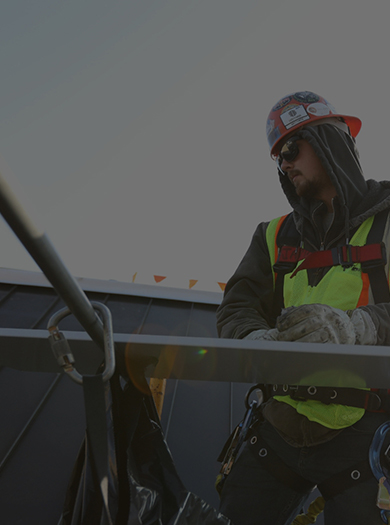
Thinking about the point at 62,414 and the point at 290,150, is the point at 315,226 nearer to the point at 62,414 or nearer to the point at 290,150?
the point at 290,150

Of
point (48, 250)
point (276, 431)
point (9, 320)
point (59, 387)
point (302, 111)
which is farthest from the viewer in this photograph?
point (9, 320)

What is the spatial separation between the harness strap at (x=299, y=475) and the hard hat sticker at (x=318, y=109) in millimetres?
1928

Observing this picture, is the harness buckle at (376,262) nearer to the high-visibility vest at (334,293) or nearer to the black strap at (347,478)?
the high-visibility vest at (334,293)

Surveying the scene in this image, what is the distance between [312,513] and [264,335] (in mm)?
896

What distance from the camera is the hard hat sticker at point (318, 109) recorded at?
9.11ft

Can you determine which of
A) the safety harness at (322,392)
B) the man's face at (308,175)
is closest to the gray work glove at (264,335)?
the safety harness at (322,392)

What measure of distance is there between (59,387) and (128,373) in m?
2.62

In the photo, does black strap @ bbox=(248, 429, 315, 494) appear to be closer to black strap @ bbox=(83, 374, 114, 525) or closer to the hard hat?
black strap @ bbox=(83, 374, 114, 525)

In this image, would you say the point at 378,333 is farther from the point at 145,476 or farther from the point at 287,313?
the point at 145,476

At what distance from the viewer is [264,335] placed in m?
1.91

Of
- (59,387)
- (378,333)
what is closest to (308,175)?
(378,333)

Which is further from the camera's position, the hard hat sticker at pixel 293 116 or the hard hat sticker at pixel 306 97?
the hard hat sticker at pixel 306 97

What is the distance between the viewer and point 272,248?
2.49 meters

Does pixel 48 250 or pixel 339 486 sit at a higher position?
pixel 48 250
